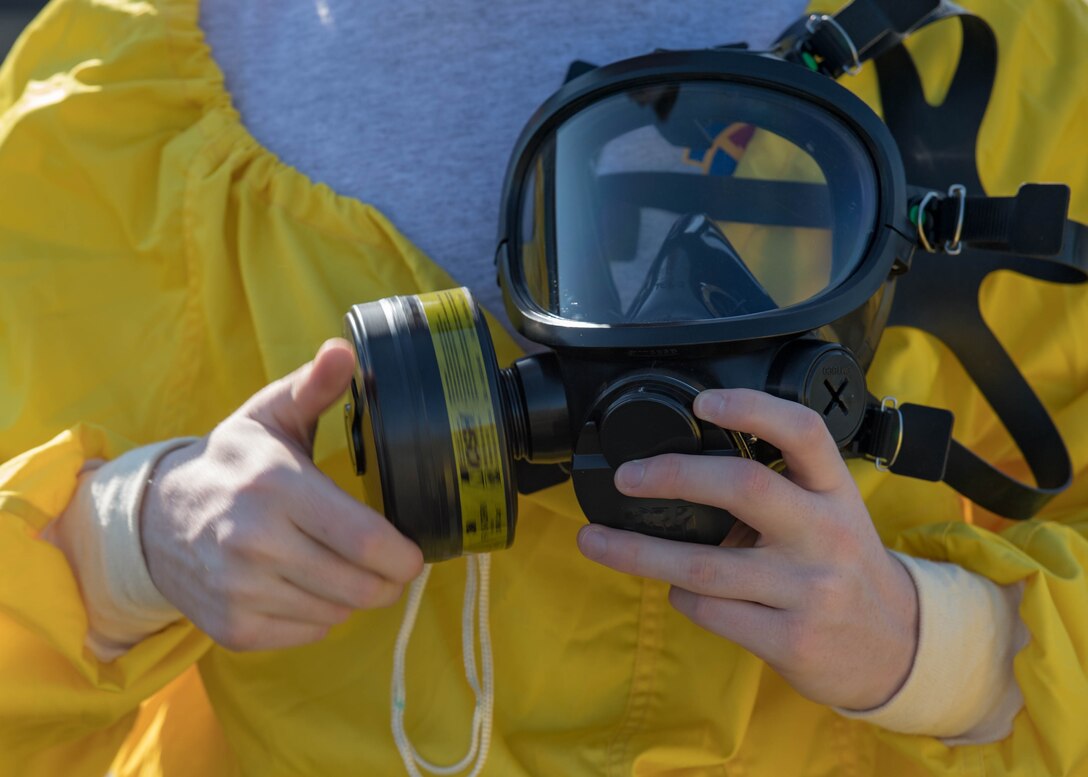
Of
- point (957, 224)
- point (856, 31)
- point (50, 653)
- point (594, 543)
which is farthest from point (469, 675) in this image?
point (856, 31)

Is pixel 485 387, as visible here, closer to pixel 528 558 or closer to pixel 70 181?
pixel 528 558

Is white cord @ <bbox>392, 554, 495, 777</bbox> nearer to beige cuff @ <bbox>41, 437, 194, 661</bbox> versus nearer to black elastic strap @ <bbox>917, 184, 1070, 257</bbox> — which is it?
beige cuff @ <bbox>41, 437, 194, 661</bbox>

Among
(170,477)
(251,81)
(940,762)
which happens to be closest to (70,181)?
(251,81)

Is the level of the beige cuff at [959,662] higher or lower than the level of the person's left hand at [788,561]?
lower

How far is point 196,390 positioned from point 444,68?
1.46ft

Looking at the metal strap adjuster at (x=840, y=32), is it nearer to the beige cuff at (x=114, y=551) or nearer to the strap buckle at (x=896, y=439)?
the strap buckle at (x=896, y=439)

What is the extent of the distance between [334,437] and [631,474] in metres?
0.39

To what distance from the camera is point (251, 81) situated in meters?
1.27

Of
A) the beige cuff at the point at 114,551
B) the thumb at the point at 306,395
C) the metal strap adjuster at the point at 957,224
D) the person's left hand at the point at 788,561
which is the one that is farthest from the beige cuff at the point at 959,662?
the beige cuff at the point at 114,551

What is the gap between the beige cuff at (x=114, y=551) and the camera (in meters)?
1.00

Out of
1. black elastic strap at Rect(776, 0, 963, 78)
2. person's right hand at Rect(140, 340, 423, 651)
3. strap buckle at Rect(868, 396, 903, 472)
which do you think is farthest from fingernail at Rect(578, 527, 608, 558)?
black elastic strap at Rect(776, 0, 963, 78)

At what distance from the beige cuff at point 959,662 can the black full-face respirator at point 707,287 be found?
0.39 ft

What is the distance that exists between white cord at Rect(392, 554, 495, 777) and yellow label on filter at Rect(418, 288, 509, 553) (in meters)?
0.18

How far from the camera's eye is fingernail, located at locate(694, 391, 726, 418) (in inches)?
32.7
